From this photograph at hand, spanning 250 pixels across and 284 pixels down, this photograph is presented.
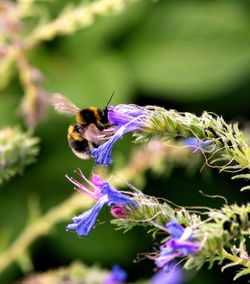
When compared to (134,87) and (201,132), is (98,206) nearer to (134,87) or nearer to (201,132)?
(201,132)

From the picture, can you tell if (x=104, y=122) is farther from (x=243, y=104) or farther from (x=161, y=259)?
(x=243, y=104)

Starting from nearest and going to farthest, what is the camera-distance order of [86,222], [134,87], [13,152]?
1. [86,222]
2. [13,152]
3. [134,87]

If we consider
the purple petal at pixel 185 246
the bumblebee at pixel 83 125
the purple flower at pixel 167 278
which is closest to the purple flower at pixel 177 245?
the purple petal at pixel 185 246

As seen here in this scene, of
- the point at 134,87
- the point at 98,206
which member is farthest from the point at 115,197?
the point at 134,87

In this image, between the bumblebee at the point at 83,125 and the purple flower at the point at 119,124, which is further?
the bumblebee at the point at 83,125

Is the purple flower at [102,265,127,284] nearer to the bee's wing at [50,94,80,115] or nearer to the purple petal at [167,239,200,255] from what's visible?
the bee's wing at [50,94,80,115]

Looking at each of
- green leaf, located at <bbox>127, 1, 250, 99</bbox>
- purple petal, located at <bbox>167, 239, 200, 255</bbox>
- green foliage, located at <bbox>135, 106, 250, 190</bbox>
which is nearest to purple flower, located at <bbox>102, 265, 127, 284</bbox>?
green foliage, located at <bbox>135, 106, 250, 190</bbox>

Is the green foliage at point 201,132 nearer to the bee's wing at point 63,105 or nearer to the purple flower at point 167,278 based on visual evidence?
the bee's wing at point 63,105
